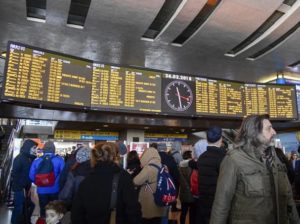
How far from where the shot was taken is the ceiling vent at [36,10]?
8.62 m

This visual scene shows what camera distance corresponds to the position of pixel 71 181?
145 inches

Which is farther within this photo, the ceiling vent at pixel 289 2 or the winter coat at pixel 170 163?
the ceiling vent at pixel 289 2

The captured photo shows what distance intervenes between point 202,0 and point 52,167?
638 centimetres

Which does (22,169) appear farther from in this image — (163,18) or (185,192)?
(163,18)

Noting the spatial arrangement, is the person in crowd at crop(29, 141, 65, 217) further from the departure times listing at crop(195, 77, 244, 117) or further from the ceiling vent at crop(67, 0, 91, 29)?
the ceiling vent at crop(67, 0, 91, 29)

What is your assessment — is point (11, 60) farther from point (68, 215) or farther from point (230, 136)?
point (230, 136)

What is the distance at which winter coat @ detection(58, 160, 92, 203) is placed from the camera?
11.8 feet

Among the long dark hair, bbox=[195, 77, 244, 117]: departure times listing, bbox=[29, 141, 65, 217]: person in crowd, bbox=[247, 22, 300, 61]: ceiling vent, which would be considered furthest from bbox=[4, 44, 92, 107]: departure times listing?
bbox=[247, 22, 300, 61]: ceiling vent

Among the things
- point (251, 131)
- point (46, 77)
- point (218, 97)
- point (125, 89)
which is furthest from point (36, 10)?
point (251, 131)

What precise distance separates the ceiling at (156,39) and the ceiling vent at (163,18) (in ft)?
0.35

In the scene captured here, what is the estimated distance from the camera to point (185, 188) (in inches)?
223

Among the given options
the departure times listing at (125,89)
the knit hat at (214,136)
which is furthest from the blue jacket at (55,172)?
the knit hat at (214,136)

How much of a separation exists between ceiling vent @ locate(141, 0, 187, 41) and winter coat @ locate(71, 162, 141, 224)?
7333 mm

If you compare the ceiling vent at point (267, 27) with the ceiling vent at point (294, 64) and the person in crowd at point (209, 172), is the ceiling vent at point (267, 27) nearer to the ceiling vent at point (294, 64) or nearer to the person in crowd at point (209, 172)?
the ceiling vent at point (294, 64)
